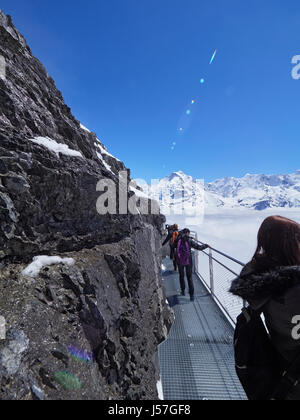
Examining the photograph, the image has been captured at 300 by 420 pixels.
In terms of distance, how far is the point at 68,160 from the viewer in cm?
300

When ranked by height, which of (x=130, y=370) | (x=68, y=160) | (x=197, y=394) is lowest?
(x=197, y=394)

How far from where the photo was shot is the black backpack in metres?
1.67

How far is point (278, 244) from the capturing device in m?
1.80

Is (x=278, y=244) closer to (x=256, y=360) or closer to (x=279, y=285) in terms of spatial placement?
(x=279, y=285)

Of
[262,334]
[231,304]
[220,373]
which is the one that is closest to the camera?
[262,334]

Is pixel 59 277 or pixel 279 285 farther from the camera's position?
pixel 59 277

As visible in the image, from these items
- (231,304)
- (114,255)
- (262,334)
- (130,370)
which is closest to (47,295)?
(114,255)

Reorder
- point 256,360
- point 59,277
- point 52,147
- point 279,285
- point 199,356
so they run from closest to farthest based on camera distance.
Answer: point 279,285 → point 256,360 → point 59,277 → point 52,147 → point 199,356

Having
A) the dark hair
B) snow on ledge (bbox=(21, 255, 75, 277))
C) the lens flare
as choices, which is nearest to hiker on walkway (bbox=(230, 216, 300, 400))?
the dark hair

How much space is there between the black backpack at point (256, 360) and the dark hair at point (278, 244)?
45 cm

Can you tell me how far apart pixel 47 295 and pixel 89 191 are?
156cm

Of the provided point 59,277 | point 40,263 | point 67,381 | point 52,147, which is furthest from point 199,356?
point 52,147

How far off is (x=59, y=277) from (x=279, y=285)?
2.21 m
